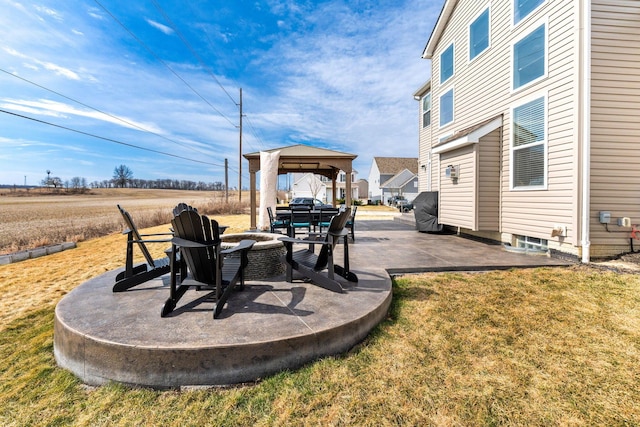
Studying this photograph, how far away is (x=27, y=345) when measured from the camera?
2.94 meters

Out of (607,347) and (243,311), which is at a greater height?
(243,311)

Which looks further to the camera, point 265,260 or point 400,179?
point 400,179

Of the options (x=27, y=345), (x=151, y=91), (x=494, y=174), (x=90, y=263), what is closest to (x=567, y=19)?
(x=494, y=174)

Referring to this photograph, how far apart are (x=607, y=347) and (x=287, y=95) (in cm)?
2184

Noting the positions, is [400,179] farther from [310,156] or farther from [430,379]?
[430,379]

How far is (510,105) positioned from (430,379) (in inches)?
265

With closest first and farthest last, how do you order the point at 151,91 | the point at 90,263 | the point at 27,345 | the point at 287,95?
1. the point at 27,345
2. the point at 90,263
3. the point at 151,91
4. the point at 287,95

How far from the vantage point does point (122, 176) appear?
54.2 m

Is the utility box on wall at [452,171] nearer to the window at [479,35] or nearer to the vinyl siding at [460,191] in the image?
the vinyl siding at [460,191]

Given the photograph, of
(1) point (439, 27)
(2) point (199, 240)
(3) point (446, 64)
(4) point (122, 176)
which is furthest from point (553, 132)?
(4) point (122, 176)

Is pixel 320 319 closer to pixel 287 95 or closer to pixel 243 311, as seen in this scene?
pixel 243 311

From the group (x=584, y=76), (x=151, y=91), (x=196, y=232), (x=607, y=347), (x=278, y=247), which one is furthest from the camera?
(x=151, y=91)

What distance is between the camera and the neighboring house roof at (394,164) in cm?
3972

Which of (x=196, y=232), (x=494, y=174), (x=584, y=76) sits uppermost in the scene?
(x=584, y=76)
